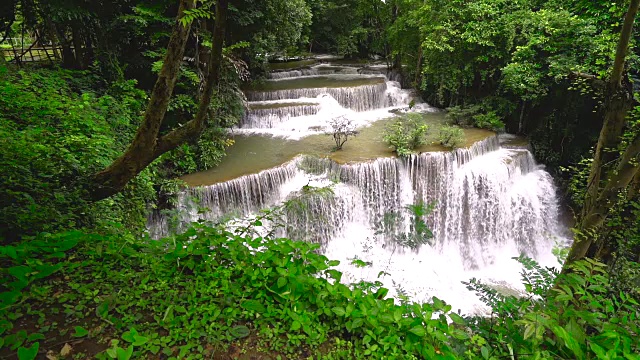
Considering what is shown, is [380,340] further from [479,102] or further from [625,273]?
[479,102]

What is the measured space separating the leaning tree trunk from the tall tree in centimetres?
354

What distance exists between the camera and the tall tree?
9.08ft

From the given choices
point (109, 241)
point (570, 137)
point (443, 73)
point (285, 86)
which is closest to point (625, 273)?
point (109, 241)

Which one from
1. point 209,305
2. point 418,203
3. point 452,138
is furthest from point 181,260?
point 452,138

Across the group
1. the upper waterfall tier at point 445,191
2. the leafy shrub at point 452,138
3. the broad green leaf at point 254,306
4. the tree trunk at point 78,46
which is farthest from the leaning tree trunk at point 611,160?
the tree trunk at point 78,46

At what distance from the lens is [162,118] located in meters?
3.06

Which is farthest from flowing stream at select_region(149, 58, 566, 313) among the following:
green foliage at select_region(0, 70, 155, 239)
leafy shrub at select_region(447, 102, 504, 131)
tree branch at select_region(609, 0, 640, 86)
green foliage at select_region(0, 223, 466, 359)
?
tree branch at select_region(609, 0, 640, 86)

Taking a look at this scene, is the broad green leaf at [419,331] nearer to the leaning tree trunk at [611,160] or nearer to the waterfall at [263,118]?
the leaning tree trunk at [611,160]

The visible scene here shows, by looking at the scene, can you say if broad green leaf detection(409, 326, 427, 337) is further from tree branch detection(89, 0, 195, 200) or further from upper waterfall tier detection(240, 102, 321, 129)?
upper waterfall tier detection(240, 102, 321, 129)

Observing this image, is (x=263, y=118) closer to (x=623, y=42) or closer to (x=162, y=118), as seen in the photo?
(x=162, y=118)

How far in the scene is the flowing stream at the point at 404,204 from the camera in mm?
7363

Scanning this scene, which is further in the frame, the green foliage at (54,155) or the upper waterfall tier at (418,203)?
the upper waterfall tier at (418,203)

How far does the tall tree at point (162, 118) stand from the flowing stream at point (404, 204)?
2.78 m

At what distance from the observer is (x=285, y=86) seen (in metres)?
13.4
